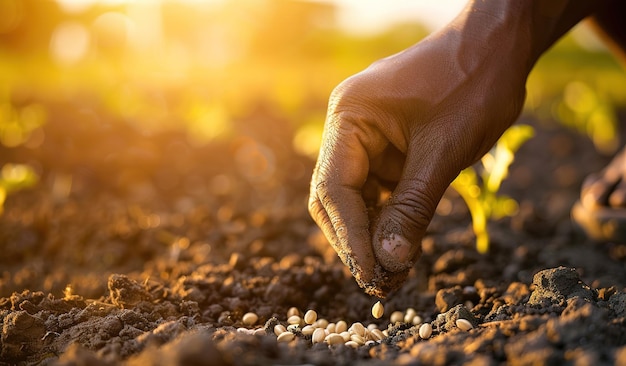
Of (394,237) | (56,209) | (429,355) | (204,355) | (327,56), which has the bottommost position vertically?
(429,355)

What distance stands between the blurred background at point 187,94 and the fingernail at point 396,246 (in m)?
2.00

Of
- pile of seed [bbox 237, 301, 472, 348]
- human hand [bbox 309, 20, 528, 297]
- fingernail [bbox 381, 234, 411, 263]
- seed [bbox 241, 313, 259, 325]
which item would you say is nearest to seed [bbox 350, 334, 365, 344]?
pile of seed [bbox 237, 301, 472, 348]

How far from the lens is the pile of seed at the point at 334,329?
1817 millimetres

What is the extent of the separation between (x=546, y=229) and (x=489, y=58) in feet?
5.96

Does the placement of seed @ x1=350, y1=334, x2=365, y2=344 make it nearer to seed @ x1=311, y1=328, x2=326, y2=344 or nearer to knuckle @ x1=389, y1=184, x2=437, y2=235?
seed @ x1=311, y1=328, x2=326, y2=344

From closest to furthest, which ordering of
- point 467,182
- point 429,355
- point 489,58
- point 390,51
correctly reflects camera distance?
point 429,355, point 489,58, point 467,182, point 390,51

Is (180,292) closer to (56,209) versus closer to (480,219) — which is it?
(480,219)

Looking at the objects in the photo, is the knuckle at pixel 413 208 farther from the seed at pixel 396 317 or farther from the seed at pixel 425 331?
the seed at pixel 396 317

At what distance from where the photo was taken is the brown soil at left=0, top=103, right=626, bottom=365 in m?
1.51

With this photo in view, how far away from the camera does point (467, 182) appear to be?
2.78 metres

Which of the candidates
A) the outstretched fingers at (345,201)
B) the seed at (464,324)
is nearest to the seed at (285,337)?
the outstretched fingers at (345,201)

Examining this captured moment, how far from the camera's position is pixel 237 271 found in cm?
250

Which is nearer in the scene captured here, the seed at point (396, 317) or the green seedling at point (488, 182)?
the seed at point (396, 317)

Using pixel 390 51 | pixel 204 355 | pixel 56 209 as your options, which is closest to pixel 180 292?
pixel 204 355
